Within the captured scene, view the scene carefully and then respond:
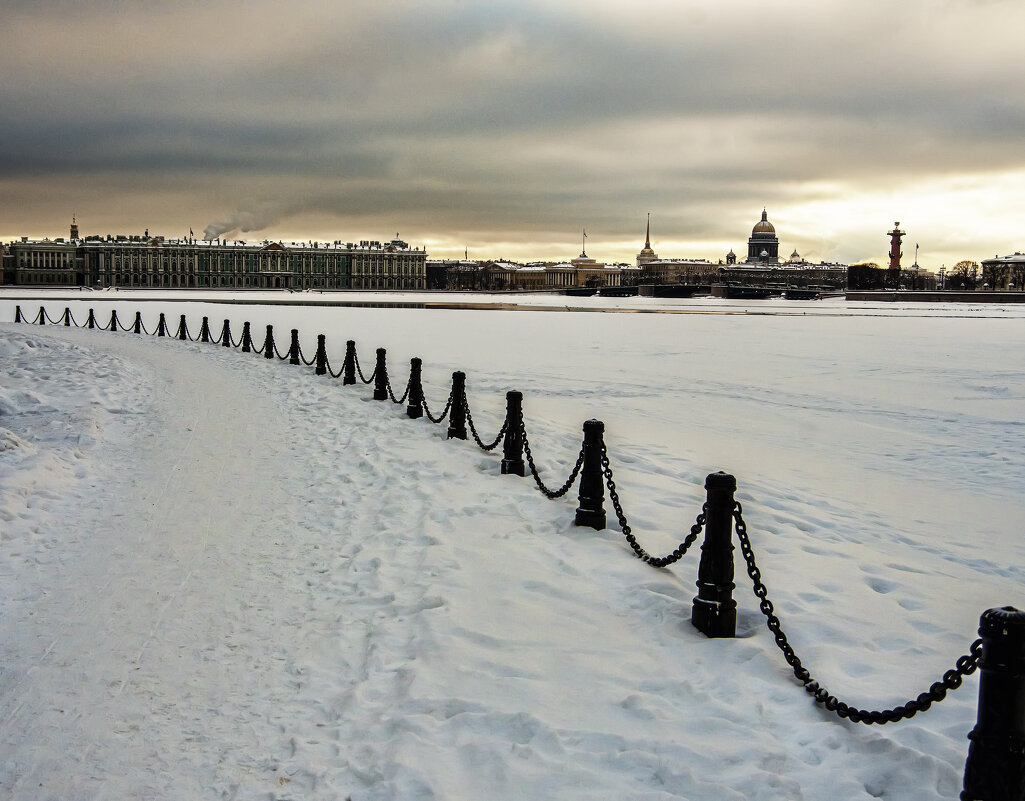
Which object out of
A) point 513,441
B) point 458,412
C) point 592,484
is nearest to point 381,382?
point 458,412

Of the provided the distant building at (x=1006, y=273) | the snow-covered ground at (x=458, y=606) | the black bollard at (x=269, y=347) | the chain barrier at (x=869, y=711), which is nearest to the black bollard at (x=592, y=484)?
the snow-covered ground at (x=458, y=606)

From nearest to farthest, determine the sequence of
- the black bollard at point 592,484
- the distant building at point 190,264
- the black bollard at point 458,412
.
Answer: the black bollard at point 592,484 → the black bollard at point 458,412 → the distant building at point 190,264

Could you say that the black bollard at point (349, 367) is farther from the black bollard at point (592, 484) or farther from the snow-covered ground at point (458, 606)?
the black bollard at point (592, 484)

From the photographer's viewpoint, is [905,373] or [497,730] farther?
[905,373]

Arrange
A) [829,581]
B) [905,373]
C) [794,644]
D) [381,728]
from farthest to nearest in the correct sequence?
[905,373] < [829,581] < [794,644] < [381,728]

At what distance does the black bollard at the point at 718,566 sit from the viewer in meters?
4.88

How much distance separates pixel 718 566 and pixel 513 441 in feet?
13.8

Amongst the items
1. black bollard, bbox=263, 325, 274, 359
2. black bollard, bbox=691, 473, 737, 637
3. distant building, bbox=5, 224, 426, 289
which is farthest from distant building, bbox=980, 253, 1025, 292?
black bollard, bbox=691, 473, 737, 637

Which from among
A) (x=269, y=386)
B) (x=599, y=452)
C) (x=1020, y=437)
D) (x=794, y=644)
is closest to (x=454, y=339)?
(x=269, y=386)

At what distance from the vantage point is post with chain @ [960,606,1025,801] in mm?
2951

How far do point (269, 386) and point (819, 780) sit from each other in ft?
44.1

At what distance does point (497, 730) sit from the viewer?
13.0 feet

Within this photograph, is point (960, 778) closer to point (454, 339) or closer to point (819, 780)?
point (819, 780)

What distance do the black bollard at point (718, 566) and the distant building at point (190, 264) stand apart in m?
152
